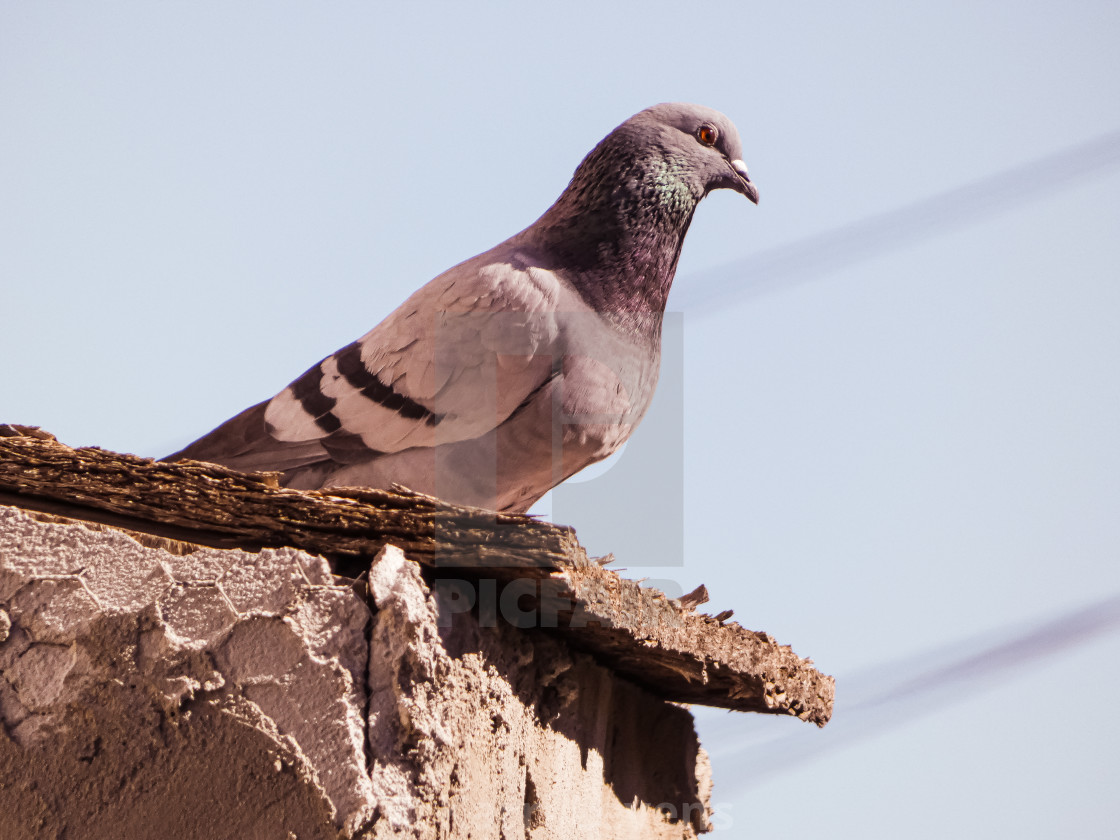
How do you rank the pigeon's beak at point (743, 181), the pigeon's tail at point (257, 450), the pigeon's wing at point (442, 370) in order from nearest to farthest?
the pigeon's wing at point (442, 370) → the pigeon's tail at point (257, 450) → the pigeon's beak at point (743, 181)

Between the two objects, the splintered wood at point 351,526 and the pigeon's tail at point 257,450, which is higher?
the pigeon's tail at point 257,450

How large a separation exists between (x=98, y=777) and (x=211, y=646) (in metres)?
0.30

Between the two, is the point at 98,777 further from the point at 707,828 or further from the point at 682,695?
the point at 707,828

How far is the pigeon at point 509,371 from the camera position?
3188 millimetres

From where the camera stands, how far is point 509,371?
124 inches

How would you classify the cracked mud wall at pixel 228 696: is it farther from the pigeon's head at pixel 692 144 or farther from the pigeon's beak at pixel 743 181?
the pigeon's beak at pixel 743 181

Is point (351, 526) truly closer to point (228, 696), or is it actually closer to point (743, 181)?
point (228, 696)

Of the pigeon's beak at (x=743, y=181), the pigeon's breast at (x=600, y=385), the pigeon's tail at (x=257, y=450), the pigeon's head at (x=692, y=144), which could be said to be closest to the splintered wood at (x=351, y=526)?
the pigeon's breast at (x=600, y=385)

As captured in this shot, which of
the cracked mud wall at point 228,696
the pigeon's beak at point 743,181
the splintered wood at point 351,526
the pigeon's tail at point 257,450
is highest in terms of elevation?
the pigeon's beak at point 743,181

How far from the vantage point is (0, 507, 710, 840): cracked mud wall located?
1.87 metres

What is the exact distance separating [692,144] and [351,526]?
232 cm

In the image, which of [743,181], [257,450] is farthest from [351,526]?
[743,181]

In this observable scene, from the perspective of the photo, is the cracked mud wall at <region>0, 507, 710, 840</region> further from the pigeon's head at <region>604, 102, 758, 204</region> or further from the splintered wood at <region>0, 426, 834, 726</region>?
the pigeon's head at <region>604, 102, 758, 204</region>

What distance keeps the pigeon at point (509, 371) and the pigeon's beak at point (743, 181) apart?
328mm
